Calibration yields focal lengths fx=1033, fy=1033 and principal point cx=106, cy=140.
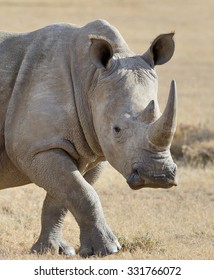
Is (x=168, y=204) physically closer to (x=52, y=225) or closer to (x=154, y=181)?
(x=52, y=225)

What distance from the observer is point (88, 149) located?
9812 mm

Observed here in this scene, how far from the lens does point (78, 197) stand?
31.0 feet

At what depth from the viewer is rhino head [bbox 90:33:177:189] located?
8852 millimetres

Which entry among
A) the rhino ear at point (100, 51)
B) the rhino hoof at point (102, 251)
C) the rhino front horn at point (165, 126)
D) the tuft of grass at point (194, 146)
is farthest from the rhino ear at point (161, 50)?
the tuft of grass at point (194, 146)

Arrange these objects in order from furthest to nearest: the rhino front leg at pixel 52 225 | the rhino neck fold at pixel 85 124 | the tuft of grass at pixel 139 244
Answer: the rhino front leg at pixel 52 225
the tuft of grass at pixel 139 244
the rhino neck fold at pixel 85 124

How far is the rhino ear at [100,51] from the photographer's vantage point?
955 centimetres

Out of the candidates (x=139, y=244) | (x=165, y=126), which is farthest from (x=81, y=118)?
(x=139, y=244)

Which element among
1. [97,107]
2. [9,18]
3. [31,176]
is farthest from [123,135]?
[9,18]

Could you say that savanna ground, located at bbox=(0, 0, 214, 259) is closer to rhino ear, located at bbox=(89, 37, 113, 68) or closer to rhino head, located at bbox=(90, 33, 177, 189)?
rhino head, located at bbox=(90, 33, 177, 189)

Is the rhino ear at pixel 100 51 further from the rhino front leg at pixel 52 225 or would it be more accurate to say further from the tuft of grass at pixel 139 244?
the tuft of grass at pixel 139 244

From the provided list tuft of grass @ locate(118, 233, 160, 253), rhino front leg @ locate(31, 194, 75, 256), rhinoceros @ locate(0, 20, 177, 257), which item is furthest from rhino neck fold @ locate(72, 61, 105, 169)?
tuft of grass @ locate(118, 233, 160, 253)

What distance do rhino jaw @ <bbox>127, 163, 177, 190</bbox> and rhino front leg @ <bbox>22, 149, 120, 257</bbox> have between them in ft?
2.23

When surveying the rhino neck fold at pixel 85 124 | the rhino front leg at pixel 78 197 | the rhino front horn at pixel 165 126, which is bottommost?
the rhino front leg at pixel 78 197

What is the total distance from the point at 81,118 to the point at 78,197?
785mm
